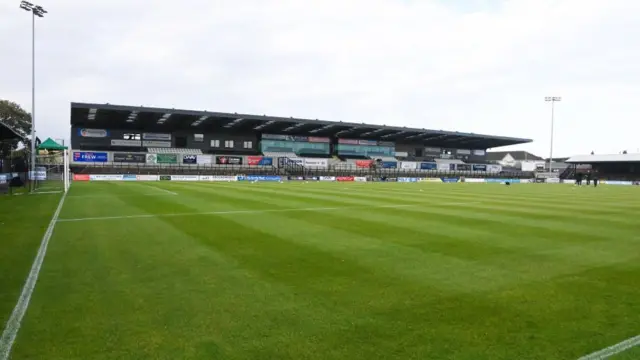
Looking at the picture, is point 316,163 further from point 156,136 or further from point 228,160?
point 156,136

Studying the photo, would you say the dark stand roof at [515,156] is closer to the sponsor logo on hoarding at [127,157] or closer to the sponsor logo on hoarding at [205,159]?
the sponsor logo on hoarding at [205,159]

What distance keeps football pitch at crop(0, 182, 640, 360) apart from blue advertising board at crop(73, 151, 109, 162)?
55650 millimetres

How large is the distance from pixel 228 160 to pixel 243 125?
7000mm

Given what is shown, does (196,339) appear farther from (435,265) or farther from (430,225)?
(430,225)

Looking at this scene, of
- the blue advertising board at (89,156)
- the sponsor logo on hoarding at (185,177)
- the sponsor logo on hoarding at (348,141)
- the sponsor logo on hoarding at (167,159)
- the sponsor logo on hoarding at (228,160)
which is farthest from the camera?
the sponsor logo on hoarding at (348,141)

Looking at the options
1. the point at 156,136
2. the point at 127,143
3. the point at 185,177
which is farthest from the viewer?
the point at 156,136

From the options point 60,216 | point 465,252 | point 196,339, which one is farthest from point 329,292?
point 60,216

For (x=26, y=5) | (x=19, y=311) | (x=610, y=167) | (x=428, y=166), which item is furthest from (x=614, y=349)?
(x=610, y=167)

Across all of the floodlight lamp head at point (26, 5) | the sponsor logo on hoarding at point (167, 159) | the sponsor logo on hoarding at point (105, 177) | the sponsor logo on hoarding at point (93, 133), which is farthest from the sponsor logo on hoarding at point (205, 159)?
the floodlight lamp head at point (26, 5)

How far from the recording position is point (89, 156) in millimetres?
60469

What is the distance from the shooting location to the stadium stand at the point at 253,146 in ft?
202

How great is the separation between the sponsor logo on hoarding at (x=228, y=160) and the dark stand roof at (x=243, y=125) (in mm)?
5867

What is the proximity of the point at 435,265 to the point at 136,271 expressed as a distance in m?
4.96

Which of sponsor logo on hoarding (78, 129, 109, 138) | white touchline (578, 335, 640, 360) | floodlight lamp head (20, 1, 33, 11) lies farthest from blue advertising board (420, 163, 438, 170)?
white touchline (578, 335, 640, 360)
